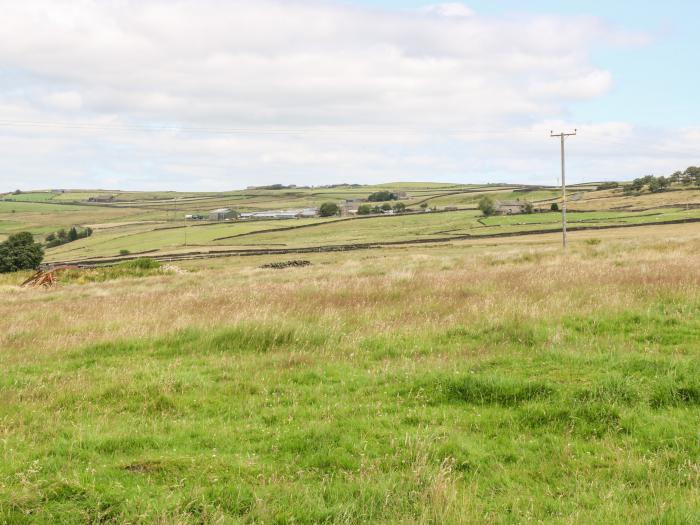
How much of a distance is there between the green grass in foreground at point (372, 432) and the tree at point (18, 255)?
74464 mm

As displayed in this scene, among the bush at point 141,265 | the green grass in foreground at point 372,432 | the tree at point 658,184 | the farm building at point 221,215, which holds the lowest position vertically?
the bush at point 141,265

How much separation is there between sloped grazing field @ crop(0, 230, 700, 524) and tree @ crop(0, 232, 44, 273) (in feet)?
233

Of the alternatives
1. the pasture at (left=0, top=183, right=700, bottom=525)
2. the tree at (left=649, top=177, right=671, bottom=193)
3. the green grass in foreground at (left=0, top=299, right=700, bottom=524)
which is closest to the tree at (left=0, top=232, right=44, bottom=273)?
the pasture at (left=0, top=183, right=700, bottom=525)

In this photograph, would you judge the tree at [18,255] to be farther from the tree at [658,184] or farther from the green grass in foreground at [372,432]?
the tree at [658,184]

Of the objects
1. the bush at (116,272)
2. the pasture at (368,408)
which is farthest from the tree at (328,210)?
the pasture at (368,408)

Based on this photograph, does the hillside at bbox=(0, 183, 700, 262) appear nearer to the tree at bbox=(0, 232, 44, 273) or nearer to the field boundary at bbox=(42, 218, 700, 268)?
the field boundary at bbox=(42, 218, 700, 268)

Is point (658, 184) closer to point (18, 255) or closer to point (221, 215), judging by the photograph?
point (221, 215)

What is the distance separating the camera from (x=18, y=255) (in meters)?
76.9

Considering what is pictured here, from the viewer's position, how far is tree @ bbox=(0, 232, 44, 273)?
76.4 meters

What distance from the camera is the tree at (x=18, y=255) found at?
7638 centimetres

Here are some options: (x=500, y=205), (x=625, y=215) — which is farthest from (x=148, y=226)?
(x=625, y=215)

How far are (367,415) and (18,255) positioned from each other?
8146cm

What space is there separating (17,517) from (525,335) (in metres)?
8.96

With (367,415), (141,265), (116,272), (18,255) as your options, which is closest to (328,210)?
(18,255)
